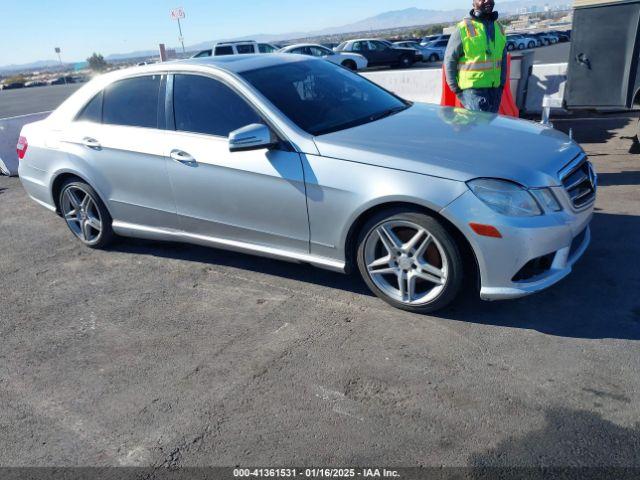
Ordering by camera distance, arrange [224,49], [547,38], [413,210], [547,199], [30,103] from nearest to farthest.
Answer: [547,199]
[413,210]
[224,49]
[30,103]
[547,38]

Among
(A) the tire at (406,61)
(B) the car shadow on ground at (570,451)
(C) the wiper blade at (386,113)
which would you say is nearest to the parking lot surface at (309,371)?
(B) the car shadow on ground at (570,451)

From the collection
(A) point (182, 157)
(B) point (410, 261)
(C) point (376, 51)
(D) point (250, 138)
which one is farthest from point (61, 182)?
(C) point (376, 51)

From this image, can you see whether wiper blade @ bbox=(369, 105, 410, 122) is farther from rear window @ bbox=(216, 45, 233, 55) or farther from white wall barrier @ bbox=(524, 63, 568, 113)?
rear window @ bbox=(216, 45, 233, 55)

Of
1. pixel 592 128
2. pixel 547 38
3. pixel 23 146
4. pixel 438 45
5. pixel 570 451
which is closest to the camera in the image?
pixel 570 451

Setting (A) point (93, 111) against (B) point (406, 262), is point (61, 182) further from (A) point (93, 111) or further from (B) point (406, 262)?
(B) point (406, 262)

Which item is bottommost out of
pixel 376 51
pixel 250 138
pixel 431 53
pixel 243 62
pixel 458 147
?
pixel 431 53

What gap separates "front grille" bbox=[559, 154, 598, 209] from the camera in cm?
361

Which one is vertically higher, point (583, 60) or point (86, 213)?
point (583, 60)

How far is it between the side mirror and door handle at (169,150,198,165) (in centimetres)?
59

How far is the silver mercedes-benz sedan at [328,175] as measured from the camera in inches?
134

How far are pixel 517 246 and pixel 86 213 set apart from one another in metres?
3.96

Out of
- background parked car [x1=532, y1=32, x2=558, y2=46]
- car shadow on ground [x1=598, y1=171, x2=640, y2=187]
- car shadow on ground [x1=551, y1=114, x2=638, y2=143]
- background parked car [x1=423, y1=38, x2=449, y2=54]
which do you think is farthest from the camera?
background parked car [x1=532, y1=32, x2=558, y2=46]

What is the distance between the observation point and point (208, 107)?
4.36 metres

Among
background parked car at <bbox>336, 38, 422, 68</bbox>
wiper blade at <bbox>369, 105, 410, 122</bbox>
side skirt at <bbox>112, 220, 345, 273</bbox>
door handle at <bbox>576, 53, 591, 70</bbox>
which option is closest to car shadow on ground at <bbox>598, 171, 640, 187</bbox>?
door handle at <bbox>576, 53, 591, 70</bbox>
